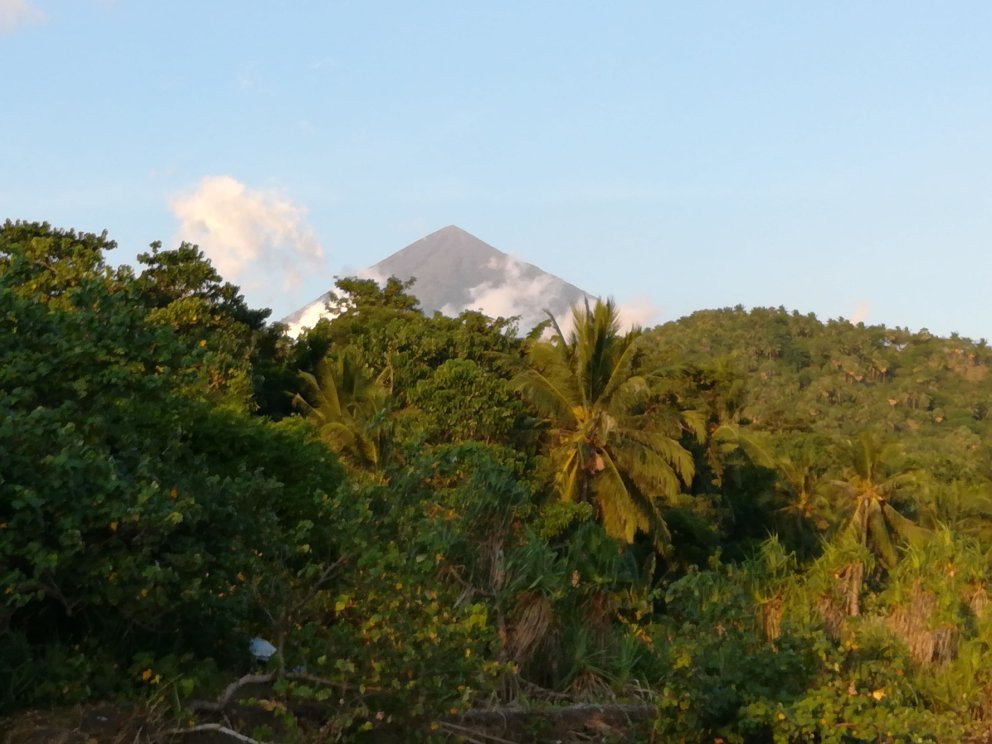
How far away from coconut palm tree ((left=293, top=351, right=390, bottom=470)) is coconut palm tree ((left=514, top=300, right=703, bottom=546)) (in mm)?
3284

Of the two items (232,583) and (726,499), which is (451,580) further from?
(726,499)

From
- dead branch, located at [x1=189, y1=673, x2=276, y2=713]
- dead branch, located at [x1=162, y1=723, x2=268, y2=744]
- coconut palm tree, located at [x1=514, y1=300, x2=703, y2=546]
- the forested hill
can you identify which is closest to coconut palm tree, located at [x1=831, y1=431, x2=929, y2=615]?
coconut palm tree, located at [x1=514, y1=300, x2=703, y2=546]

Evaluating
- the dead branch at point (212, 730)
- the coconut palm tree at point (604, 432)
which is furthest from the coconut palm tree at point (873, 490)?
the dead branch at point (212, 730)

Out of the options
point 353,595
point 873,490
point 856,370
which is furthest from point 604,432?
point 856,370

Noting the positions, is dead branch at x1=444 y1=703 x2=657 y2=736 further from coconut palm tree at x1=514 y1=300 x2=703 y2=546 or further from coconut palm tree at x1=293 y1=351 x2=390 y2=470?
coconut palm tree at x1=514 y1=300 x2=703 y2=546

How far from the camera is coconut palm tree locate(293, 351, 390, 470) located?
23.1m

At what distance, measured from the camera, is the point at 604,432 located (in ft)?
80.8

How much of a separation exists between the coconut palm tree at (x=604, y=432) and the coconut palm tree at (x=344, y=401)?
3.28 m

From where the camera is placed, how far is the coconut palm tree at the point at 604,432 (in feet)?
80.7

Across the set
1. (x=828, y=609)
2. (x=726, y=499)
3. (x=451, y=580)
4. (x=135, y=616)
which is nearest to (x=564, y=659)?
(x=451, y=580)

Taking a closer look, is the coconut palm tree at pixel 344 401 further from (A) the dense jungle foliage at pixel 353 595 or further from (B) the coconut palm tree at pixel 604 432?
(B) the coconut palm tree at pixel 604 432

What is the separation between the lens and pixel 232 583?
7.87 m

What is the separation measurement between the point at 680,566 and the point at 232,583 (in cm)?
2101

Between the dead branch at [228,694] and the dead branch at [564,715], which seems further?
the dead branch at [564,715]
